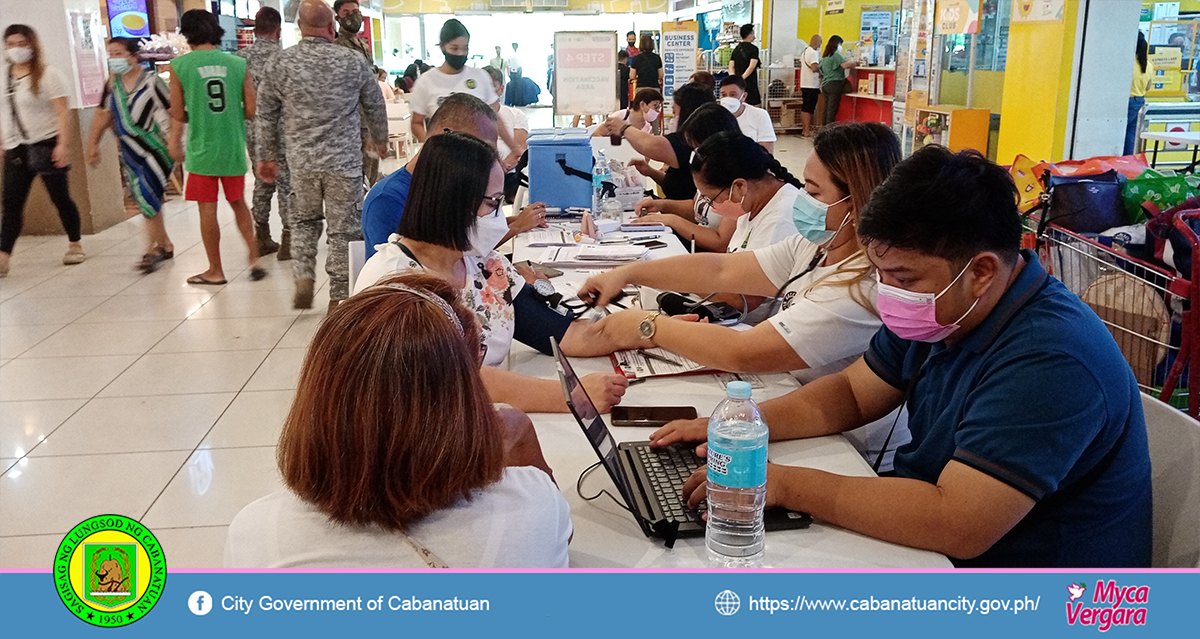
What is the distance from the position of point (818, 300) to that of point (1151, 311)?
142cm

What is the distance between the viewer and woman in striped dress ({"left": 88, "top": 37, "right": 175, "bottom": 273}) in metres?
6.04

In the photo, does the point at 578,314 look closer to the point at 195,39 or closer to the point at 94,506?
the point at 94,506

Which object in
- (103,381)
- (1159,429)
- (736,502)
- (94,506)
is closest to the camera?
(736,502)

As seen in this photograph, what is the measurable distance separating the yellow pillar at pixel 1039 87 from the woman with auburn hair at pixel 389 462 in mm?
6577

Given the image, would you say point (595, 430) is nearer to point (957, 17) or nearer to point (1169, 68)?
point (957, 17)

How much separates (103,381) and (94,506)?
1.35 meters

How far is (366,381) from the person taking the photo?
1.10 m

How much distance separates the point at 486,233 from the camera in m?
2.38

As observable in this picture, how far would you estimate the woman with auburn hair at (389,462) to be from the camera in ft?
3.63

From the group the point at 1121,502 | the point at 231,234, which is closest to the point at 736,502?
the point at 1121,502

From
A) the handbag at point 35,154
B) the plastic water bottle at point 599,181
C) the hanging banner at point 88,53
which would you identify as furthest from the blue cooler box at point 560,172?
the hanging banner at point 88,53

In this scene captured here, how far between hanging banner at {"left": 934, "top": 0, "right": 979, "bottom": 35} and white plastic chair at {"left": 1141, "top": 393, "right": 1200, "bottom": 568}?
22.9 ft

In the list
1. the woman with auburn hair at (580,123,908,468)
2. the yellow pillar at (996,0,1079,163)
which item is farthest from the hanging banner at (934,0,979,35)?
the woman with auburn hair at (580,123,908,468)
